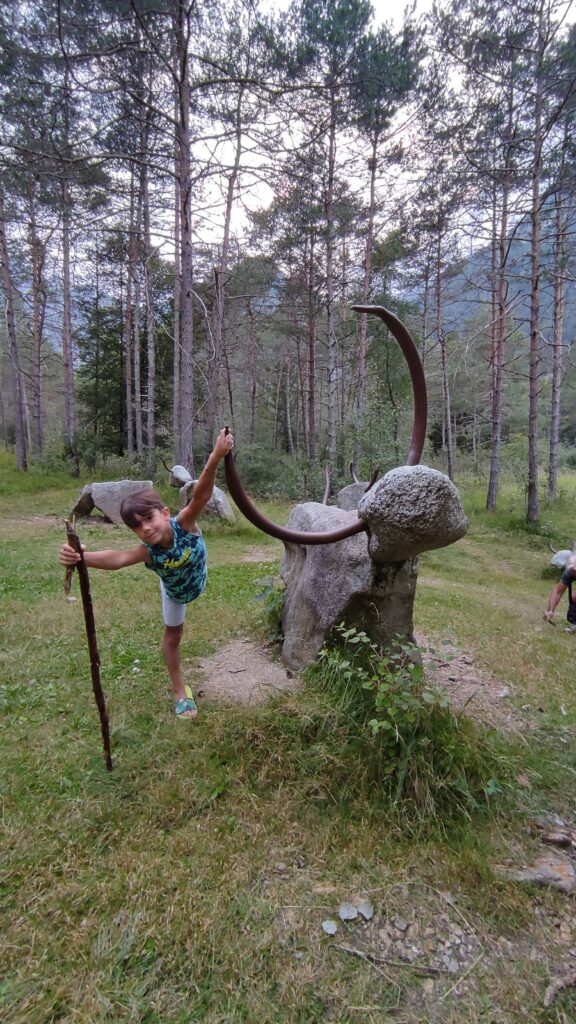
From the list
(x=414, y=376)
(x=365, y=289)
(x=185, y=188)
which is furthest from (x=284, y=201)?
(x=414, y=376)

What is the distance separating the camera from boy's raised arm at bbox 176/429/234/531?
2.35m

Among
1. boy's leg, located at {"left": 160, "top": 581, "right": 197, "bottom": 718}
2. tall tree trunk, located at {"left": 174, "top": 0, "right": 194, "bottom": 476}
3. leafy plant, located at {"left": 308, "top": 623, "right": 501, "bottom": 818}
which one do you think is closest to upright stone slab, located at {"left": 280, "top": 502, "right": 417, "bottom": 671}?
leafy plant, located at {"left": 308, "top": 623, "right": 501, "bottom": 818}

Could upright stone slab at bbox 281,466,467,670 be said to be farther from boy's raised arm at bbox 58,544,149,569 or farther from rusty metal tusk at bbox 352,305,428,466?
boy's raised arm at bbox 58,544,149,569

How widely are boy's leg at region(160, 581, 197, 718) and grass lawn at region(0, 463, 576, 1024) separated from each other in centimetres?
13

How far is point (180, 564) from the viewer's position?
2.73 m

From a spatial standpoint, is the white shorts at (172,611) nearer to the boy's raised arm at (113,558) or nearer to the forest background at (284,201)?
the boy's raised arm at (113,558)

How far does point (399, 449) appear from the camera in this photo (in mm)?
12258

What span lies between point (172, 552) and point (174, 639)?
71 cm

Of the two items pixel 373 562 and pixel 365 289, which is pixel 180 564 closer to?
pixel 373 562

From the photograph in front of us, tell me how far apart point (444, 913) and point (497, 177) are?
14.4 m

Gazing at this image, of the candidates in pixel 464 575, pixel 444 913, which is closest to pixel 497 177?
pixel 464 575

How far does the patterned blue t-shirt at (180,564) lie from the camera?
267cm

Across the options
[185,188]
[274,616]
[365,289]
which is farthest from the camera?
[365,289]

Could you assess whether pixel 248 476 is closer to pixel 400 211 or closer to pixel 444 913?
pixel 400 211
